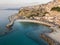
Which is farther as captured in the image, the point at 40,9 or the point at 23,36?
the point at 40,9

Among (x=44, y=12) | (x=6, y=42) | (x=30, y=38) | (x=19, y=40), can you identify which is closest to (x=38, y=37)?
(x=30, y=38)

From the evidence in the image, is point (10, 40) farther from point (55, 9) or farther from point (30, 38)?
point (55, 9)

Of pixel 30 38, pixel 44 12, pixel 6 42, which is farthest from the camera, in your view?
pixel 44 12

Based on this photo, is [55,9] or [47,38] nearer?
[47,38]

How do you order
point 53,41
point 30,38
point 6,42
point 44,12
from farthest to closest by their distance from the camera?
1. point 44,12
2. point 30,38
3. point 6,42
4. point 53,41

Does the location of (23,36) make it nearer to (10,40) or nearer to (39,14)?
(10,40)

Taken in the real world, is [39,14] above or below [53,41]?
below

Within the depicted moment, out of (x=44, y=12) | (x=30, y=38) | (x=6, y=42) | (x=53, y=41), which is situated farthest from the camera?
(x=44, y=12)

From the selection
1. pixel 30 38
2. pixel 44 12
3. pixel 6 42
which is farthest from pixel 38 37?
pixel 44 12

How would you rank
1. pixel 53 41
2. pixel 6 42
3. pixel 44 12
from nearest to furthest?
A: pixel 53 41
pixel 6 42
pixel 44 12
